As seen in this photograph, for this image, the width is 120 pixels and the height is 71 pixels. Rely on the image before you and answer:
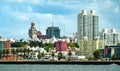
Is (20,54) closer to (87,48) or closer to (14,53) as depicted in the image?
(14,53)

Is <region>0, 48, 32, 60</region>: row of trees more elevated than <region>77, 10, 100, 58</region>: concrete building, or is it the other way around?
<region>77, 10, 100, 58</region>: concrete building

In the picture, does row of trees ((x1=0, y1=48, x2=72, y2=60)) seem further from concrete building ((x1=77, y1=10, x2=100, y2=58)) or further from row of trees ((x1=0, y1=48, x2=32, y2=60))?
concrete building ((x1=77, y1=10, x2=100, y2=58))

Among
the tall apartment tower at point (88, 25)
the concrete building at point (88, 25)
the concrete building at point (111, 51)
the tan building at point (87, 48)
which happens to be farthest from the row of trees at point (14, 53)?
the tall apartment tower at point (88, 25)

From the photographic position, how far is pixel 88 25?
610 feet

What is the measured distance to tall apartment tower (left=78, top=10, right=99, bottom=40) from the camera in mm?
185875

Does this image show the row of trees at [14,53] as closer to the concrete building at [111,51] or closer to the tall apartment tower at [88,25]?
the concrete building at [111,51]

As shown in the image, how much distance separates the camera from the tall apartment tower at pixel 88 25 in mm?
185875

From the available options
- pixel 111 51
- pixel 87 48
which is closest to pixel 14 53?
pixel 87 48

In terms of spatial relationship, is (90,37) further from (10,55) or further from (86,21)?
(10,55)

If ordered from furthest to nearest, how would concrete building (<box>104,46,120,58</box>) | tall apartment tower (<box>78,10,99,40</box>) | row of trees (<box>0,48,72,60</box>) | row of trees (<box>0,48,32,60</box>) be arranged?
tall apartment tower (<box>78,10,99,40</box>)
concrete building (<box>104,46,120,58</box>)
row of trees (<box>0,48,32,60</box>)
row of trees (<box>0,48,72,60</box>)

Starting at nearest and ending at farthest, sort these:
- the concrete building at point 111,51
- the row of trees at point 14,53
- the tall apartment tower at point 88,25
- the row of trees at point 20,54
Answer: the row of trees at point 20,54
the row of trees at point 14,53
the concrete building at point 111,51
the tall apartment tower at point 88,25

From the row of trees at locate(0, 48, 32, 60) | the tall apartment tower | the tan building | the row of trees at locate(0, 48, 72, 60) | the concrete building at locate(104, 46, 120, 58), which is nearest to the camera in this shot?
the row of trees at locate(0, 48, 72, 60)

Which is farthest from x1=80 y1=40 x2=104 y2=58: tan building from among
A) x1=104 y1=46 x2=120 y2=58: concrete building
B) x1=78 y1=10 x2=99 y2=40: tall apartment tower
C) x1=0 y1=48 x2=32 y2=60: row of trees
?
x1=78 y1=10 x2=99 y2=40: tall apartment tower

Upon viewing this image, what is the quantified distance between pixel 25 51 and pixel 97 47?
2461 centimetres
